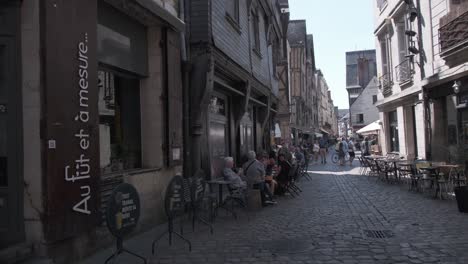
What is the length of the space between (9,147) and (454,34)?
12.6m

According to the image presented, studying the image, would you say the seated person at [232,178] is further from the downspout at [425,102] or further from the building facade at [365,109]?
the building facade at [365,109]

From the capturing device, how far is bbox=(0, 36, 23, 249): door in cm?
498

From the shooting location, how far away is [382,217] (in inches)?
337

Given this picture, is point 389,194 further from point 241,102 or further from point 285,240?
point 285,240

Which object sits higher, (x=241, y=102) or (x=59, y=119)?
(x=241, y=102)

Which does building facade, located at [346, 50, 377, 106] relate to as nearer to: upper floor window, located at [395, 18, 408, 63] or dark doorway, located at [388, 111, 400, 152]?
dark doorway, located at [388, 111, 400, 152]

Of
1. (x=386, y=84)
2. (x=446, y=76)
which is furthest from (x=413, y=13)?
(x=386, y=84)

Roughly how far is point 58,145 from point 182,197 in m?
2.08

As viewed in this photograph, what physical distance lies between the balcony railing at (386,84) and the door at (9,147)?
1911cm

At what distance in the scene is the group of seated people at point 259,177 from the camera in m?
9.62

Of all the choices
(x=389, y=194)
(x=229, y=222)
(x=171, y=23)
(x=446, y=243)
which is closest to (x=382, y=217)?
(x=446, y=243)

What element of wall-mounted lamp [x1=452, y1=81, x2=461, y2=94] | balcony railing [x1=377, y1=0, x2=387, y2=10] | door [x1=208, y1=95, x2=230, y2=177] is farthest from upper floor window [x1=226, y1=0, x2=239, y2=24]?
balcony railing [x1=377, y1=0, x2=387, y2=10]

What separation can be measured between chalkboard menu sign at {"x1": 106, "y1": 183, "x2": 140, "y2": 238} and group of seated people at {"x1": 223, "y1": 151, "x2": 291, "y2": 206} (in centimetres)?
425

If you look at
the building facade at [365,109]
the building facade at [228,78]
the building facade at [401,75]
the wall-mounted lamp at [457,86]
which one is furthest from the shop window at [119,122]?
the building facade at [365,109]
